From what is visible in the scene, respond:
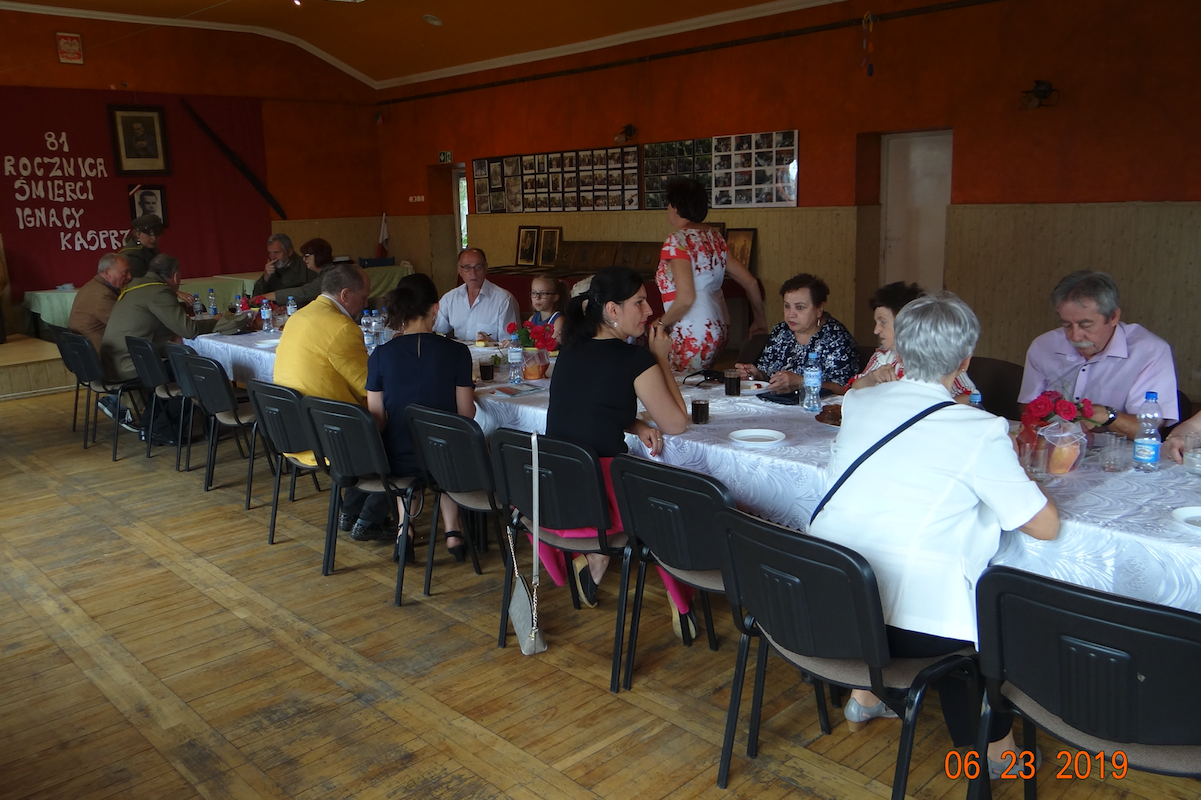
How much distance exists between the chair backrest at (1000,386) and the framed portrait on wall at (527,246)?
29.6ft

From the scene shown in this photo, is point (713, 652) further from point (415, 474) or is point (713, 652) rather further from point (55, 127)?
point (55, 127)

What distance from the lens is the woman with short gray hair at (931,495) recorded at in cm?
214

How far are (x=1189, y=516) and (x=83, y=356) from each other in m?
6.47

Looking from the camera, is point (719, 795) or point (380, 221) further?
point (380, 221)

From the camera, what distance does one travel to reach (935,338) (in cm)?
223

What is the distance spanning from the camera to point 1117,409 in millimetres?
3479

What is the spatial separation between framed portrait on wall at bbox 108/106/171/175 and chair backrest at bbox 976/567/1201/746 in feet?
41.8

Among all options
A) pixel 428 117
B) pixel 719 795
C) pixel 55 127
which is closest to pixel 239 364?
pixel 719 795

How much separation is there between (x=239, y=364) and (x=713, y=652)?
13.4 ft

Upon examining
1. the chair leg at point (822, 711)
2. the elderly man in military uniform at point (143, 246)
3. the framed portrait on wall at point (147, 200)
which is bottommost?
the chair leg at point (822, 711)

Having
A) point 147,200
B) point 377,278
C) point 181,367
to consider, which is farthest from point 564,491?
point 147,200

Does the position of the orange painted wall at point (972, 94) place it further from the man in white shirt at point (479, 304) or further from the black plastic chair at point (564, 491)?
the black plastic chair at point (564, 491)

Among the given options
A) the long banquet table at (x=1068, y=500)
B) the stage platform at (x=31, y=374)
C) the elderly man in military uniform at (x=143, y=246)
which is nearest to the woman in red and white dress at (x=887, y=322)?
the long banquet table at (x=1068, y=500)
